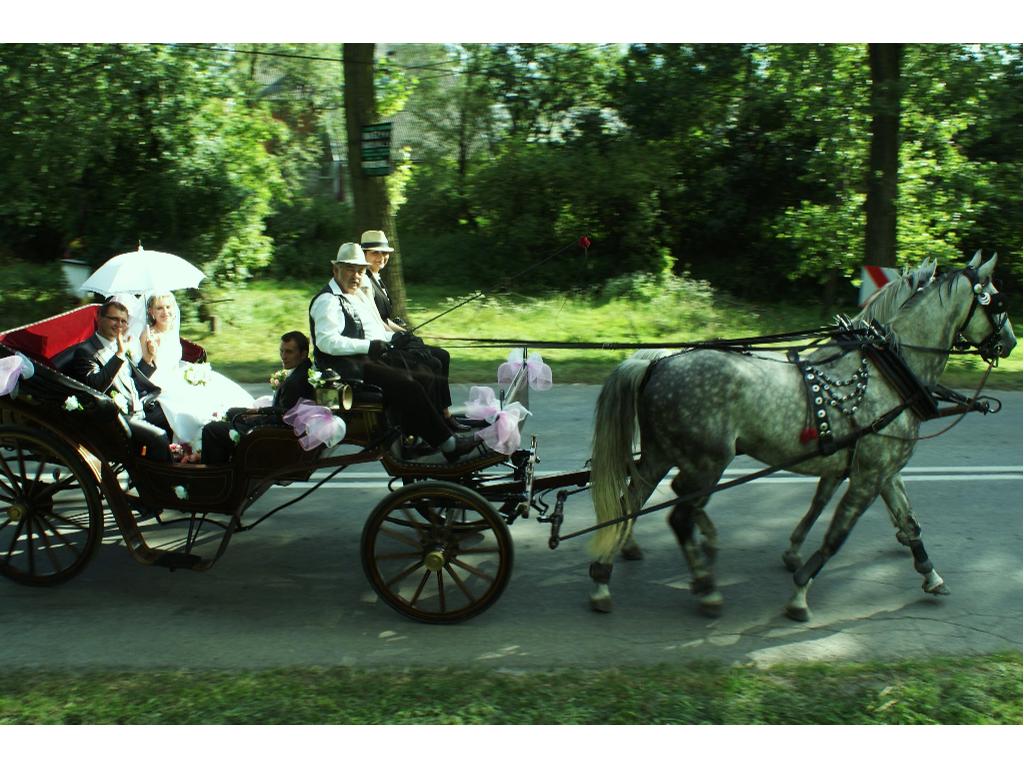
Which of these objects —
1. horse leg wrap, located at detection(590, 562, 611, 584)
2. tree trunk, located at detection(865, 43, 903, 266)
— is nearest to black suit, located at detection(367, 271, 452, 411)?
horse leg wrap, located at detection(590, 562, 611, 584)

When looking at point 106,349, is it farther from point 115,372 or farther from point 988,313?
point 988,313

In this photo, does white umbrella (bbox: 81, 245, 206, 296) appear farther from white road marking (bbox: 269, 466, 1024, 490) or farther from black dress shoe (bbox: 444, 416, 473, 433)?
black dress shoe (bbox: 444, 416, 473, 433)

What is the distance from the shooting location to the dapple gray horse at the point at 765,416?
5105 millimetres

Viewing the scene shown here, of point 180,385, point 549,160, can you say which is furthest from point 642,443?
point 549,160

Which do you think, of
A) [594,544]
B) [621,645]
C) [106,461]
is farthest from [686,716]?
[106,461]

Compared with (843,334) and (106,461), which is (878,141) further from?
(106,461)

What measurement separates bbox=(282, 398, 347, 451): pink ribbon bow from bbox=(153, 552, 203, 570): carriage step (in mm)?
850

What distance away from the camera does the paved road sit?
466 centimetres

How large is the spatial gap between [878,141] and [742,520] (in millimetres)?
9408

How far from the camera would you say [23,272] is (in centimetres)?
1483

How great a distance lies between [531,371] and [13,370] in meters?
2.82

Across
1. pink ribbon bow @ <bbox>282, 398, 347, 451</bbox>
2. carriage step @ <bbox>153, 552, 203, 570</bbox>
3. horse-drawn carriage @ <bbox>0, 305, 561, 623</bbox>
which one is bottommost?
carriage step @ <bbox>153, 552, 203, 570</bbox>

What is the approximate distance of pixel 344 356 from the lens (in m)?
5.40

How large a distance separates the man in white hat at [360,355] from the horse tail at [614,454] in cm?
72
